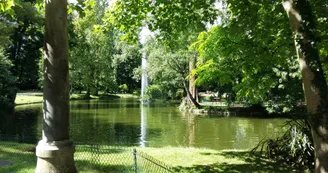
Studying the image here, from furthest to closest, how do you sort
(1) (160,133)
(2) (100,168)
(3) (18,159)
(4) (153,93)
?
(4) (153,93) → (1) (160,133) → (3) (18,159) → (2) (100,168)

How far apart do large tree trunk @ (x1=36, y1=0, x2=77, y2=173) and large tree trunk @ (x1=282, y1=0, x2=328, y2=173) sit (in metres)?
3.53

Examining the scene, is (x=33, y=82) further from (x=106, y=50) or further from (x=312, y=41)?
(x=312, y=41)

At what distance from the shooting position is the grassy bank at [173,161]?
7016 millimetres

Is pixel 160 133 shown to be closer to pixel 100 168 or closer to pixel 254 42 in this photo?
pixel 254 42

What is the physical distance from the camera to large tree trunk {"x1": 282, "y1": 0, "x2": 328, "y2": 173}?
4730mm

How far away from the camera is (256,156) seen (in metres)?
9.67

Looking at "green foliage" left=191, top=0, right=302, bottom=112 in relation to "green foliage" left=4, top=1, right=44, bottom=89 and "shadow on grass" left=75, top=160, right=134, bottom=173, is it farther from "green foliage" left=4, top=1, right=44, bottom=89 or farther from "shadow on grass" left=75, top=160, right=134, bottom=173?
"green foliage" left=4, top=1, right=44, bottom=89

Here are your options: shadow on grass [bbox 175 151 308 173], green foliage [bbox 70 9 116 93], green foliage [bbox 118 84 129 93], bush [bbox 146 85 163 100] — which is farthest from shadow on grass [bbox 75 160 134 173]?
green foliage [bbox 118 84 129 93]

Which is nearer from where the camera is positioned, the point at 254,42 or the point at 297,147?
the point at 254,42

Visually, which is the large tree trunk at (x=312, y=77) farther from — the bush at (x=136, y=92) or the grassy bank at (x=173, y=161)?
the bush at (x=136, y=92)

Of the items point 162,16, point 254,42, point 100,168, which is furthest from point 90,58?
point 100,168

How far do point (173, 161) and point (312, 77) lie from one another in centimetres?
453

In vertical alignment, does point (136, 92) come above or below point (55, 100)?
above

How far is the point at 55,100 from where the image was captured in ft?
13.1
